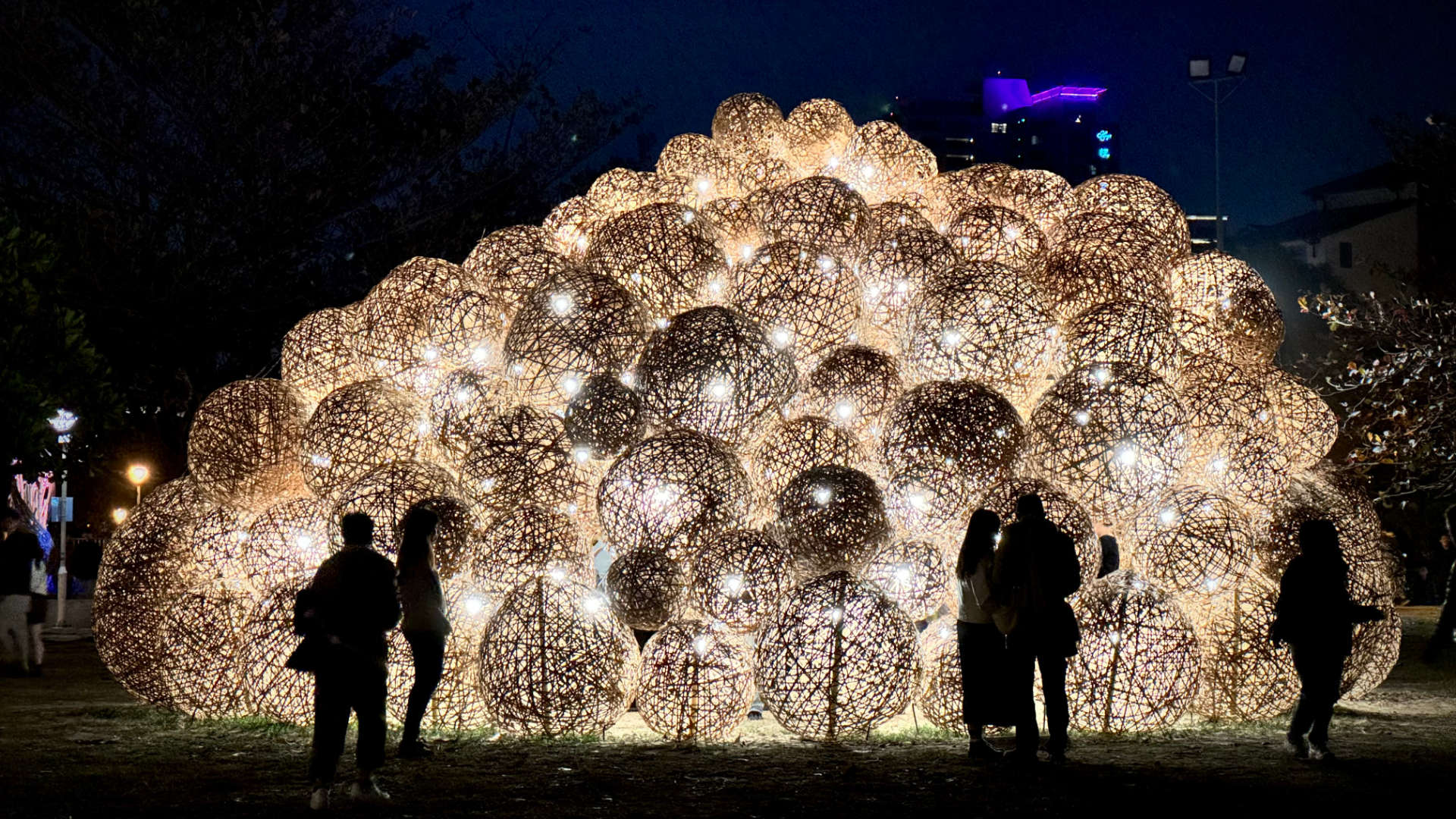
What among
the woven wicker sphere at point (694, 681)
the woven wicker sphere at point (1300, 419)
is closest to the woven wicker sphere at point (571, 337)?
the woven wicker sphere at point (694, 681)

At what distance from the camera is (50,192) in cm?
1933

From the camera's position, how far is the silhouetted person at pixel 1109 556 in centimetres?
1389

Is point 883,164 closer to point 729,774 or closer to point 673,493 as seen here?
point 673,493

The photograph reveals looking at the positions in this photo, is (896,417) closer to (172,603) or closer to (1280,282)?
(172,603)

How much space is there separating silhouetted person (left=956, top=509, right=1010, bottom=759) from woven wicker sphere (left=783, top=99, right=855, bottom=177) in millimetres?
5254

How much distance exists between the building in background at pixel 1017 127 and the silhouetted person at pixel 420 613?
3553 inches

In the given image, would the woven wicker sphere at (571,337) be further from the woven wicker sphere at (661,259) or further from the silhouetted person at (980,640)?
the silhouetted person at (980,640)

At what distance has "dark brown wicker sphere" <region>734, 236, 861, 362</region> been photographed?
1127 cm

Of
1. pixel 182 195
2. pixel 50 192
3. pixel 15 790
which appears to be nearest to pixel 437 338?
pixel 15 790

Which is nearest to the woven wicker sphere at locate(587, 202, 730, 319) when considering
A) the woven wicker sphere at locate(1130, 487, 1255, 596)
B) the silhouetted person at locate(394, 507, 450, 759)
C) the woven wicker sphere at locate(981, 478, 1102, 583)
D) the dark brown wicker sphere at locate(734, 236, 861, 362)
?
the dark brown wicker sphere at locate(734, 236, 861, 362)

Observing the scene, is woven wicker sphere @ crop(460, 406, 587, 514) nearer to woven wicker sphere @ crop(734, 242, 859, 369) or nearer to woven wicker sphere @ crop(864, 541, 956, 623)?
woven wicker sphere @ crop(734, 242, 859, 369)

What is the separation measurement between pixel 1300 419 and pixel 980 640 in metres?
4.10

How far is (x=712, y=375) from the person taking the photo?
34.3 feet

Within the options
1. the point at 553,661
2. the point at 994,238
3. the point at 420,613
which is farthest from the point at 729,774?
the point at 994,238
